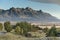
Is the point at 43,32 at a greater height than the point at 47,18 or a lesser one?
lesser

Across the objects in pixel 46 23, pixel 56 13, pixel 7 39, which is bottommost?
pixel 7 39

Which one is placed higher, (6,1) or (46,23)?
(6,1)

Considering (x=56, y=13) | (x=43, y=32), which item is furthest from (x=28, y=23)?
(x=56, y=13)

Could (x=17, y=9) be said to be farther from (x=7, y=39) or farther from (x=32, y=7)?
(x=7, y=39)

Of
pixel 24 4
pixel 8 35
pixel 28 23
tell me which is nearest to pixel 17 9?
pixel 24 4

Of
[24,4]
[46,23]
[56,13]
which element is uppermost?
[24,4]

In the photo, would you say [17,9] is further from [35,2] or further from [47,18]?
[47,18]
